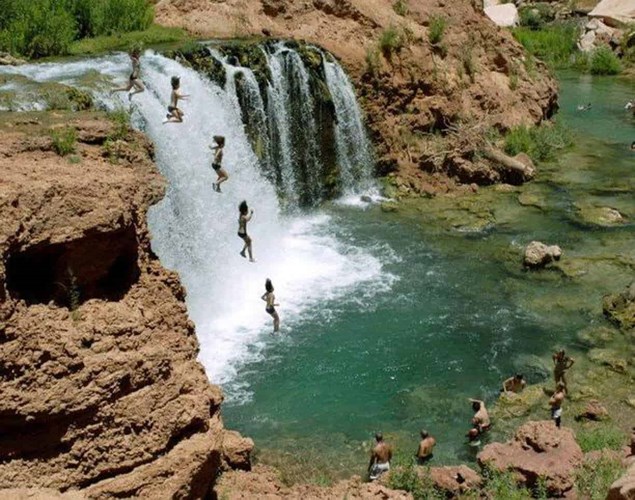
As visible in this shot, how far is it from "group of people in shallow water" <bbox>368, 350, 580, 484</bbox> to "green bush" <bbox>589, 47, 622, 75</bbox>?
2523 cm

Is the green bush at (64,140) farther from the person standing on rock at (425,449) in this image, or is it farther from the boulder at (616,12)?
the boulder at (616,12)

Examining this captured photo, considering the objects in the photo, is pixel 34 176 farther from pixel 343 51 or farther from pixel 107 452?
pixel 343 51

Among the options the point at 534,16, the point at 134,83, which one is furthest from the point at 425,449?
the point at 534,16

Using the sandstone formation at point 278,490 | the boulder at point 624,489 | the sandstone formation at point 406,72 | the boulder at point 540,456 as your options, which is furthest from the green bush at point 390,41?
the boulder at point 624,489

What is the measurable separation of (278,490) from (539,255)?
9.31 metres

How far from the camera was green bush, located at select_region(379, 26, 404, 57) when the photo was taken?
21469 mm

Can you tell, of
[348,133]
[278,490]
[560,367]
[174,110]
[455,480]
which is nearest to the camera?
[278,490]

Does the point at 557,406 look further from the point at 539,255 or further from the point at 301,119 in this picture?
the point at 301,119

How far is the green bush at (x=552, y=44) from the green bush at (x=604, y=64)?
6.05 ft

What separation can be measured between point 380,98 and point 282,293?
26.7 ft

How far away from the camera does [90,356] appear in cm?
618

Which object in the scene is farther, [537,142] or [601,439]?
[537,142]

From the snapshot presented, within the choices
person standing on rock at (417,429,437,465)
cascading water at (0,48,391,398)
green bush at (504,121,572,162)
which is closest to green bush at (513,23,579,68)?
green bush at (504,121,572,162)

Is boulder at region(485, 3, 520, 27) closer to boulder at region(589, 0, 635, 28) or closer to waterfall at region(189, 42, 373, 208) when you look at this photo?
boulder at region(589, 0, 635, 28)
